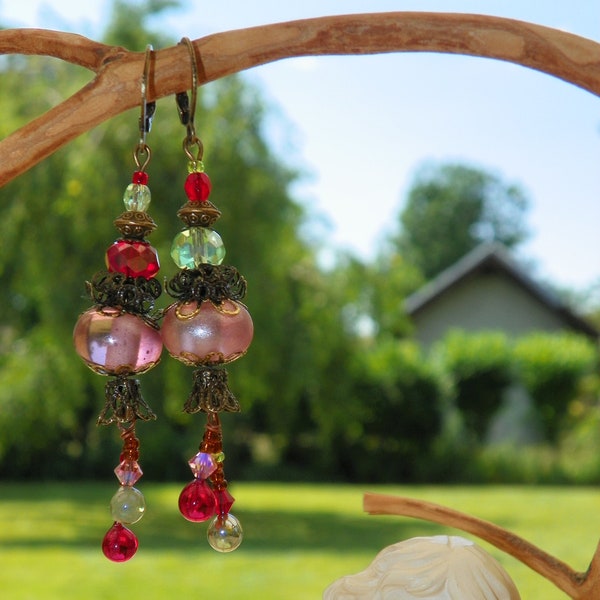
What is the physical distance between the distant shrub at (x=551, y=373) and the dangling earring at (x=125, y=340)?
358 inches

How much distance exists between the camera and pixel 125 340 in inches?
33.4

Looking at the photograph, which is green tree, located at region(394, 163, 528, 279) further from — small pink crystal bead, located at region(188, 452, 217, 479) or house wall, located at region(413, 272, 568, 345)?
small pink crystal bead, located at region(188, 452, 217, 479)

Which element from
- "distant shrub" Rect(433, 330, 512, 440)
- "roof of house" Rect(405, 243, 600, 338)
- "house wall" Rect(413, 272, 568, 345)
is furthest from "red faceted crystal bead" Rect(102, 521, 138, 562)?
"house wall" Rect(413, 272, 568, 345)

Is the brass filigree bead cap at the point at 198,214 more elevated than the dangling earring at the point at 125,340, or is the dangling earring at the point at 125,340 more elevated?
the brass filigree bead cap at the point at 198,214

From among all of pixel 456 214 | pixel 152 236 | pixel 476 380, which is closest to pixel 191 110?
pixel 152 236

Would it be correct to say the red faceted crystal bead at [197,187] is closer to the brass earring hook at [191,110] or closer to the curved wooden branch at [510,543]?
the brass earring hook at [191,110]

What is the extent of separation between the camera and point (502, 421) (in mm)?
10914

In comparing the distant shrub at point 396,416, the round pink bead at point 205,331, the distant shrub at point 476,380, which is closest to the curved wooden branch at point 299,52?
the round pink bead at point 205,331

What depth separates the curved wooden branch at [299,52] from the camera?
2.94ft

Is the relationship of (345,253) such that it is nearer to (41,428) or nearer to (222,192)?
(222,192)

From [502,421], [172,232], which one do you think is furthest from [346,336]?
[502,421]

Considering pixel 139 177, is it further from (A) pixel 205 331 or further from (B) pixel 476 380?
(B) pixel 476 380

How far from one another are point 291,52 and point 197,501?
0.44 m

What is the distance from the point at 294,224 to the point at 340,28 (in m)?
5.01
